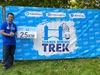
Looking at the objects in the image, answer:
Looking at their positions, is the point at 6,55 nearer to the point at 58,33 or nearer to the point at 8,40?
the point at 8,40

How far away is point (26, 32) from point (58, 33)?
1222mm

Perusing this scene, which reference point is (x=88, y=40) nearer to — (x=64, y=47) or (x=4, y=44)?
(x=64, y=47)

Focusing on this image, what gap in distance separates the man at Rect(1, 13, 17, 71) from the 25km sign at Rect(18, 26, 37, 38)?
0.38m

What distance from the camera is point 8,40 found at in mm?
8562

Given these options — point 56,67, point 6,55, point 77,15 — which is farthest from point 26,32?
point 77,15

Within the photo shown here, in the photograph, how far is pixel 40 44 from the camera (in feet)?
31.1

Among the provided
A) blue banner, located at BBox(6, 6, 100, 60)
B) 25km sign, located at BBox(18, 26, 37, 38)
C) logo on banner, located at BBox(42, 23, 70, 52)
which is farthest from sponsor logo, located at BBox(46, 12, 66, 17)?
25km sign, located at BBox(18, 26, 37, 38)

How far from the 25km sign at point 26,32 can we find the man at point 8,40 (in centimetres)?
38

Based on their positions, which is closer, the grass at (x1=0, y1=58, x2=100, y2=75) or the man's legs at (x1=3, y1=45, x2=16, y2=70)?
the grass at (x1=0, y1=58, x2=100, y2=75)

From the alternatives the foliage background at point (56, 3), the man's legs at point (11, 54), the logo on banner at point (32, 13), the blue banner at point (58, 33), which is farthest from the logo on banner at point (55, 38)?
the foliage background at point (56, 3)

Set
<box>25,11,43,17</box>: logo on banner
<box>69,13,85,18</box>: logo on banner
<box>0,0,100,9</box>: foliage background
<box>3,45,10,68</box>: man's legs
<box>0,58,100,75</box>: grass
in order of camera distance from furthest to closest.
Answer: <box>0,0,100,9</box>: foliage background < <box>69,13,85,18</box>: logo on banner < <box>25,11,43,17</box>: logo on banner < <box>3,45,10,68</box>: man's legs < <box>0,58,100,75</box>: grass

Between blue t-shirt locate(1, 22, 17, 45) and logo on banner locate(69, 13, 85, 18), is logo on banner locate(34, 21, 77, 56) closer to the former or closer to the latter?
logo on banner locate(69, 13, 85, 18)

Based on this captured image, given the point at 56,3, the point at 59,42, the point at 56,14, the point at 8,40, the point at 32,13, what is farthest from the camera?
the point at 56,3

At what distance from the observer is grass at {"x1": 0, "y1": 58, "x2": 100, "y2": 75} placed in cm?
841
